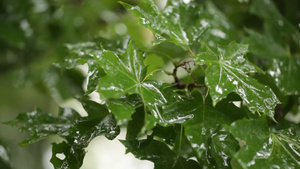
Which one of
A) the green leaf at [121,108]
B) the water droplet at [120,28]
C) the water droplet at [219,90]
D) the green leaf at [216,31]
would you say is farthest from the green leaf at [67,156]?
the water droplet at [120,28]

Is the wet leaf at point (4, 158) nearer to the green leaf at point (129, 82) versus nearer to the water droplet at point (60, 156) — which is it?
the water droplet at point (60, 156)

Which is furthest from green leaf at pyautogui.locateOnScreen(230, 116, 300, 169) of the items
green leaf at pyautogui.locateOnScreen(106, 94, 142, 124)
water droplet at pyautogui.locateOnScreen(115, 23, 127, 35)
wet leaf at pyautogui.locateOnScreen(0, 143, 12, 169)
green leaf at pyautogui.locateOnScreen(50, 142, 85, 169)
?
water droplet at pyautogui.locateOnScreen(115, 23, 127, 35)

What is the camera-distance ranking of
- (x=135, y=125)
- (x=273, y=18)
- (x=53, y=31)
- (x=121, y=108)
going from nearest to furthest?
(x=121, y=108) → (x=135, y=125) → (x=273, y=18) → (x=53, y=31)

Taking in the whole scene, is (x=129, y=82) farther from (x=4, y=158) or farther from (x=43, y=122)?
(x=4, y=158)

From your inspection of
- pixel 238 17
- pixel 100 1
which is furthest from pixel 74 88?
pixel 238 17

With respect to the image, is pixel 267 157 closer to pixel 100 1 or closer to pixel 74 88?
pixel 74 88

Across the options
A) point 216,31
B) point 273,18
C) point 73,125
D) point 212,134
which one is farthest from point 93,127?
point 273,18
